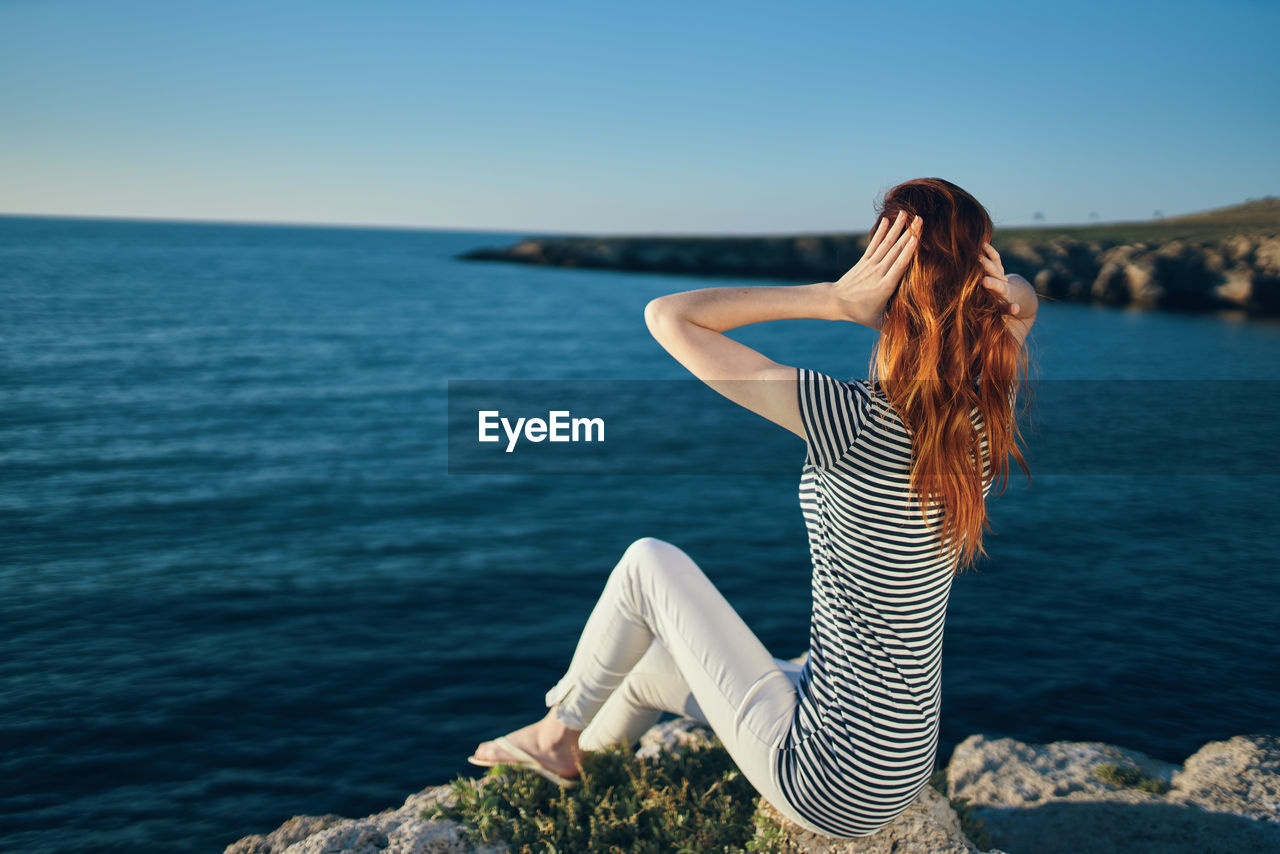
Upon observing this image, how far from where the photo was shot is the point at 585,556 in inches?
368

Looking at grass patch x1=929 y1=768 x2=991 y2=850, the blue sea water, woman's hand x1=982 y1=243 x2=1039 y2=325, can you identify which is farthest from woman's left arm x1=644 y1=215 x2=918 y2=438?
grass patch x1=929 y1=768 x2=991 y2=850

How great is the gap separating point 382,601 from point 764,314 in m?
6.08

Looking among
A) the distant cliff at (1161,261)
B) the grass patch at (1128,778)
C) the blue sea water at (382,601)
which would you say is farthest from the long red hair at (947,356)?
the distant cliff at (1161,261)

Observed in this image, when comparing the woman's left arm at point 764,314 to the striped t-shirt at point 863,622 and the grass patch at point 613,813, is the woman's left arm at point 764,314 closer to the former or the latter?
the striped t-shirt at point 863,622

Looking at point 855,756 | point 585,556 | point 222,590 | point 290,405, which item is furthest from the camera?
point 290,405

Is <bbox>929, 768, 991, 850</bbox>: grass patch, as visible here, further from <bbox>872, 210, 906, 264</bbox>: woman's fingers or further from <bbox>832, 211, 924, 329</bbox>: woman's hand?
<bbox>872, 210, 906, 264</bbox>: woman's fingers

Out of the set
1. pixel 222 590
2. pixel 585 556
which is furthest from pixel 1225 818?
pixel 222 590

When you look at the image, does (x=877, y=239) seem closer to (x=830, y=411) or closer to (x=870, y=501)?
(x=830, y=411)

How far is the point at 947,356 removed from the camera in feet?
7.81

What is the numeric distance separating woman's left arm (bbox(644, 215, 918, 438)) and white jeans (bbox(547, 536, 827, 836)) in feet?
2.16

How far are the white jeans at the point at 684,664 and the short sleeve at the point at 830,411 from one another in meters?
0.70

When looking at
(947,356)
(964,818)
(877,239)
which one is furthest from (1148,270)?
(947,356)

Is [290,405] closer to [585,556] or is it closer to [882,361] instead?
[585,556]

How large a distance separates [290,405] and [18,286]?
36.9 meters
